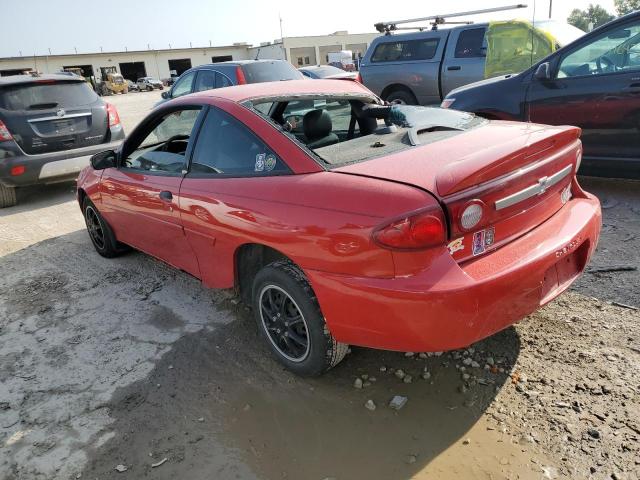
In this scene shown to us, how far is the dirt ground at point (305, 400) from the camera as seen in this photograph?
227 cm

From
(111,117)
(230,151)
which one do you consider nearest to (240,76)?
(111,117)

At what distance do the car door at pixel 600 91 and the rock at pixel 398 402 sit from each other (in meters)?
3.71

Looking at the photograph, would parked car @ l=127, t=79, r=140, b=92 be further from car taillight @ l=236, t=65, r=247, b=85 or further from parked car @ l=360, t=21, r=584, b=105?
car taillight @ l=236, t=65, r=247, b=85

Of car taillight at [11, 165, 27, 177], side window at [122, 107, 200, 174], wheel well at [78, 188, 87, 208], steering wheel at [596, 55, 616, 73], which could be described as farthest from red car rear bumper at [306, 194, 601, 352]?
car taillight at [11, 165, 27, 177]

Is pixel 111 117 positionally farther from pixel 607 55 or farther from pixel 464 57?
pixel 607 55

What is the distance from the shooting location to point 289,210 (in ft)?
8.36

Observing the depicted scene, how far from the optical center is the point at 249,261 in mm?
3158

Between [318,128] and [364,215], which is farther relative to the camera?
[318,128]

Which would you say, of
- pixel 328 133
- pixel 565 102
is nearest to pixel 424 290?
pixel 328 133

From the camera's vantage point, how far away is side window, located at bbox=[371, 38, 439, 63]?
33.2ft

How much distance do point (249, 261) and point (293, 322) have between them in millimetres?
544

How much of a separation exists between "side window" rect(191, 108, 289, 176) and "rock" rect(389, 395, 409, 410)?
4.32ft

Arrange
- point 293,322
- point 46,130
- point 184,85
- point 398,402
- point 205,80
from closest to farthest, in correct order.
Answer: point 398,402
point 293,322
point 46,130
point 205,80
point 184,85

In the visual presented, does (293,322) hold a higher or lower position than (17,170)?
lower
